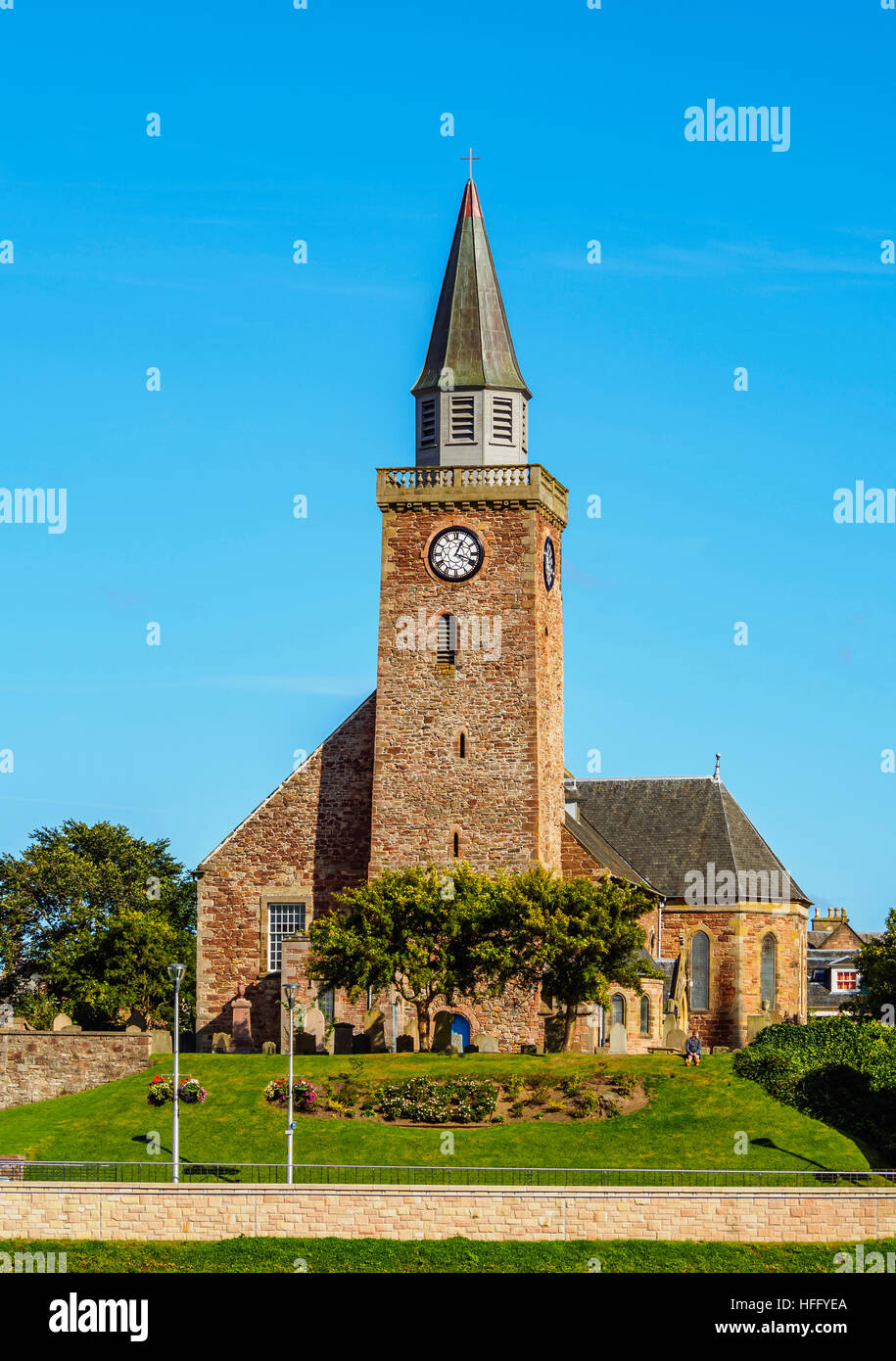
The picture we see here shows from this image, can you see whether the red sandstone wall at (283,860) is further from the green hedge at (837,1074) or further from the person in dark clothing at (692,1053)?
the green hedge at (837,1074)

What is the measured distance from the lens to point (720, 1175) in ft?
162

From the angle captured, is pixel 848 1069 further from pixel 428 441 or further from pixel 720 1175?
pixel 428 441

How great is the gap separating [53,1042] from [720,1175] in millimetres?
23534

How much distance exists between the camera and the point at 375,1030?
6631 cm

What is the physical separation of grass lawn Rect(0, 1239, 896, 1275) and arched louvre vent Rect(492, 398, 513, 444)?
3259cm

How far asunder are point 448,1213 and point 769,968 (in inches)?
1560

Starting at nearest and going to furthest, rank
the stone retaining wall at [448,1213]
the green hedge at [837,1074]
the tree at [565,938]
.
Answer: the stone retaining wall at [448,1213], the green hedge at [837,1074], the tree at [565,938]

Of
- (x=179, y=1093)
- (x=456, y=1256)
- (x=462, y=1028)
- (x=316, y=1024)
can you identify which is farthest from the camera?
(x=462, y=1028)

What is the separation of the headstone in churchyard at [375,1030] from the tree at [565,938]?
3.92m

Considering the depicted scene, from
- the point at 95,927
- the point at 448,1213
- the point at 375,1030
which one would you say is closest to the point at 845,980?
the point at 95,927

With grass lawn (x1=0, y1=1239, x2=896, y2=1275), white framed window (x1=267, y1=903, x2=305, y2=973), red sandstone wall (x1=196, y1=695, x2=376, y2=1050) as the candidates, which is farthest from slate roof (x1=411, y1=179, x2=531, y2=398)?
grass lawn (x1=0, y1=1239, x2=896, y2=1275)

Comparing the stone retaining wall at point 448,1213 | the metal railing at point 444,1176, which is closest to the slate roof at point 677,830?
the metal railing at point 444,1176

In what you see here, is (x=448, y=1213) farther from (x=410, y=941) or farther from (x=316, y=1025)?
(x=316, y=1025)

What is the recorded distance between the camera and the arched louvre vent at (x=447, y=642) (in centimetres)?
7156
